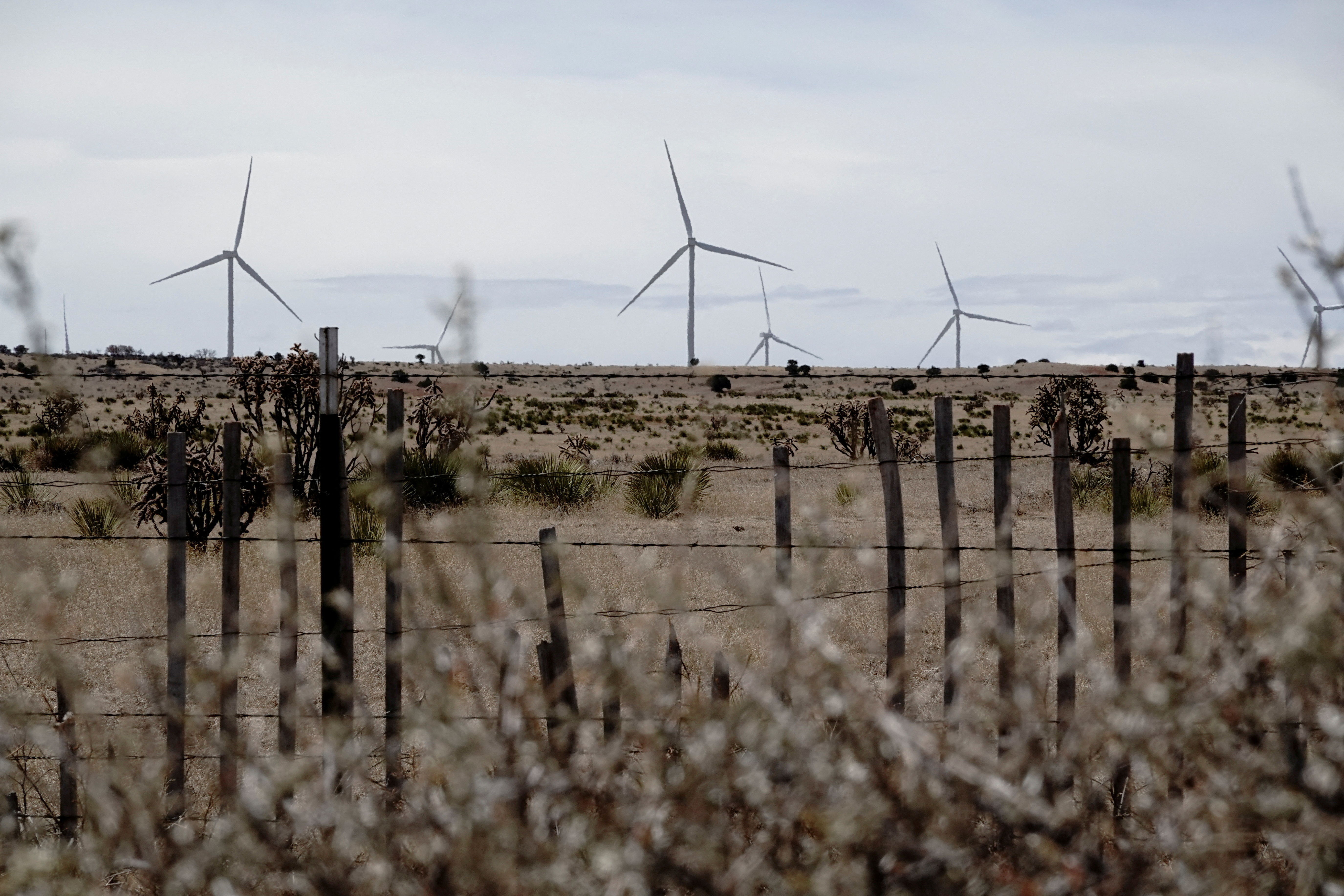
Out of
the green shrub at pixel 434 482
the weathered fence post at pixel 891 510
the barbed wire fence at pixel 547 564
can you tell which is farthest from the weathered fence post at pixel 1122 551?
the green shrub at pixel 434 482

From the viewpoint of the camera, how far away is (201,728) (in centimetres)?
305

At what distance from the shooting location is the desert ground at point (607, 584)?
3010mm

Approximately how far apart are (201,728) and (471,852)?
105cm

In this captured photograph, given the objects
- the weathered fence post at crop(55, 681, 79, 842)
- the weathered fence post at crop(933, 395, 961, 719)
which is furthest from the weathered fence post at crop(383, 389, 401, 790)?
the weathered fence post at crop(933, 395, 961, 719)

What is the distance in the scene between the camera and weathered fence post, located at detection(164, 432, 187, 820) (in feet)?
20.7

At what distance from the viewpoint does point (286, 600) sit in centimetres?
335

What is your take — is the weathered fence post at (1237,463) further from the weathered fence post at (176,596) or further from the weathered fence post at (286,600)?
the weathered fence post at (176,596)

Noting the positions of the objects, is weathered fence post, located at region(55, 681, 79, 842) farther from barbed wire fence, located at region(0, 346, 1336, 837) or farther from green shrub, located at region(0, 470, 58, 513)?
green shrub, located at region(0, 470, 58, 513)

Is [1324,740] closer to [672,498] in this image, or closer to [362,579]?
[362,579]

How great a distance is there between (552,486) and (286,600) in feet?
54.8

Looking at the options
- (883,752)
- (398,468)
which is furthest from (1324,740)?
(398,468)

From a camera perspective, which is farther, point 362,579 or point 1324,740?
point 362,579

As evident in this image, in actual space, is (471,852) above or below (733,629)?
above

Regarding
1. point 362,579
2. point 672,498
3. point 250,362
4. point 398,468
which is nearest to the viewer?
point 398,468
